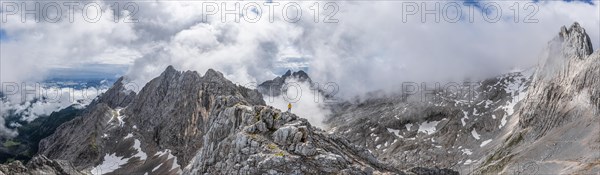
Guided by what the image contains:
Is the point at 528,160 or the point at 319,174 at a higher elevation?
the point at 319,174

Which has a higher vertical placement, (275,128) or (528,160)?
(275,128)

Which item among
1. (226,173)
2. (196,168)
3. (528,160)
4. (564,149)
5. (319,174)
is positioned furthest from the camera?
(528,160)

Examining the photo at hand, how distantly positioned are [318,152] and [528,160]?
144m

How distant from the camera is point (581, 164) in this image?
149 m

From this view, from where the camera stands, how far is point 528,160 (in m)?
182

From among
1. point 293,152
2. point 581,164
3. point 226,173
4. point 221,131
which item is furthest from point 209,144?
point 581,164

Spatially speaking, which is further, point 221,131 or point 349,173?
point 221,131

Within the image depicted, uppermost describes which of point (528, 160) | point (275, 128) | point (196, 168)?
point (275, 128)

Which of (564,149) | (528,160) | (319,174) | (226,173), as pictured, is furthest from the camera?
(528,160)

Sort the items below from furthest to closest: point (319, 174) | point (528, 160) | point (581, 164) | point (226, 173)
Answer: point (528, 160), point (581, 164), point (226, 173), point (319, 174)

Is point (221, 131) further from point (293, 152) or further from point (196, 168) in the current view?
point (293, 152)

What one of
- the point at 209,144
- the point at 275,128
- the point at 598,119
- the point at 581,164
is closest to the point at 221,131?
the point at 209,144

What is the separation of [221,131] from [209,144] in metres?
3.86

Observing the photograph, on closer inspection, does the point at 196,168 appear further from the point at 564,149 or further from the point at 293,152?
the point at 564,149
